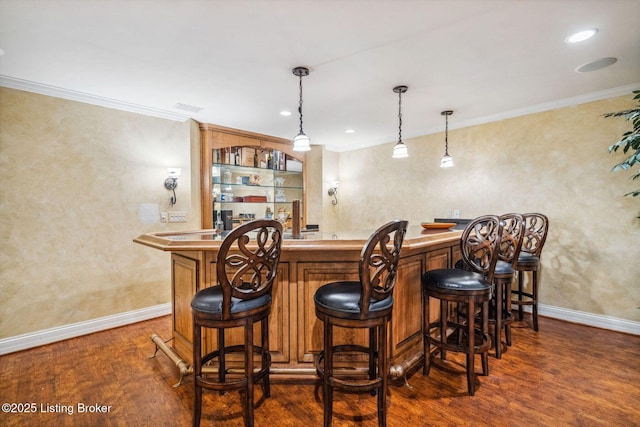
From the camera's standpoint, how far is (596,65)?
258 centimetres

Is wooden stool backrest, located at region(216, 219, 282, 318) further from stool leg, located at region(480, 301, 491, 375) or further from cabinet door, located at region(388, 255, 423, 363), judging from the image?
stool leg, located at region(480, 301, 491, 375)

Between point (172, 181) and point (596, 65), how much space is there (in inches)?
175

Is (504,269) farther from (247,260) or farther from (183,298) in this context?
(183,298)

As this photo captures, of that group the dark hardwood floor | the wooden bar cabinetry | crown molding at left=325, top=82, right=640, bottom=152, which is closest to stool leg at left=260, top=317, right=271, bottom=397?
the dark hardwood floor

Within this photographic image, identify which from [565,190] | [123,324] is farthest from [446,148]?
[123,324]

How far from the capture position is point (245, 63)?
250cm

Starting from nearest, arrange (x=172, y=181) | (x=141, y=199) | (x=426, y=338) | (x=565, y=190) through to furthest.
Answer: (x=426, y=338) → (x=565, y=190) → (x=141, y=199) → (x=172, y=181)

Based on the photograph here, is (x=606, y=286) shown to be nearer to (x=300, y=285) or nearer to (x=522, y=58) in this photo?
(x=522, y=58)

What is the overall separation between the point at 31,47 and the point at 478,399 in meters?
4.03

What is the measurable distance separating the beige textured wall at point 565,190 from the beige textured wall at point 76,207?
12.5ft

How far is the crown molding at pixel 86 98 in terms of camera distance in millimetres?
2779

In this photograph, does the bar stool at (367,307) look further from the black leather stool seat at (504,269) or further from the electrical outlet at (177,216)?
the electrical outlet at (177,216)

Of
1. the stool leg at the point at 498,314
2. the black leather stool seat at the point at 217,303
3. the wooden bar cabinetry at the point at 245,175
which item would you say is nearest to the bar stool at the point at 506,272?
the stool leg at the point at 498,314

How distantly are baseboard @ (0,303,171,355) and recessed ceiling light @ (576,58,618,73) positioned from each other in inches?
195
